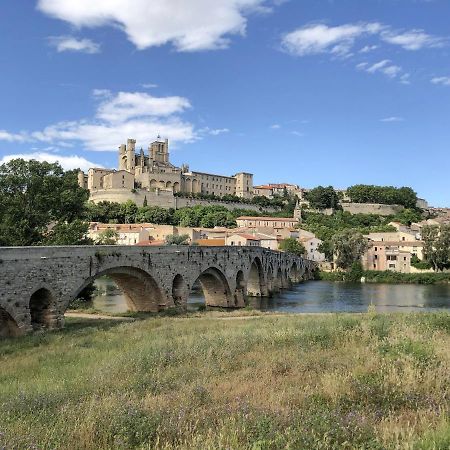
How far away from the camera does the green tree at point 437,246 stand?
68250mm

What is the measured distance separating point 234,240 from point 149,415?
7222 centimetres

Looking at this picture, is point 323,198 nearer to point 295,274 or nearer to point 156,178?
point 156,178

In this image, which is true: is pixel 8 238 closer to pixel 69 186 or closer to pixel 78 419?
pixel 69 186

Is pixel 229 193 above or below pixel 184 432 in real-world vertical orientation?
above

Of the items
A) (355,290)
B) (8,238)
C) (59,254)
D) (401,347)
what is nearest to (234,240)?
(355,290)

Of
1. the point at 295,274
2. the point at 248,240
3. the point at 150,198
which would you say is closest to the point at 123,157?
the point at 150,198

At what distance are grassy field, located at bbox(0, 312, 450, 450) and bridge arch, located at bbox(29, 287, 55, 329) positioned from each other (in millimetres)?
8323

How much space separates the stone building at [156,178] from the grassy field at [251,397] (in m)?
105

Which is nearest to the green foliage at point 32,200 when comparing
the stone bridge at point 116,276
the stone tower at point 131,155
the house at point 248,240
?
the stone bridge at point 116,276

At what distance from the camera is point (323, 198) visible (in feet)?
416

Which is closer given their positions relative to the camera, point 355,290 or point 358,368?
point 358,368

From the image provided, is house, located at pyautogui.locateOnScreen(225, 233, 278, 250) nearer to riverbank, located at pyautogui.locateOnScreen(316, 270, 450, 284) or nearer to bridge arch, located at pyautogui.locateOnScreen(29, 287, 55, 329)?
riverbank, located at pyautogui.locateOnScreen(316, 270, 450, 284)

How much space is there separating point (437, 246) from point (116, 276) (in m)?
57.0

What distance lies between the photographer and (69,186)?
3444cm
